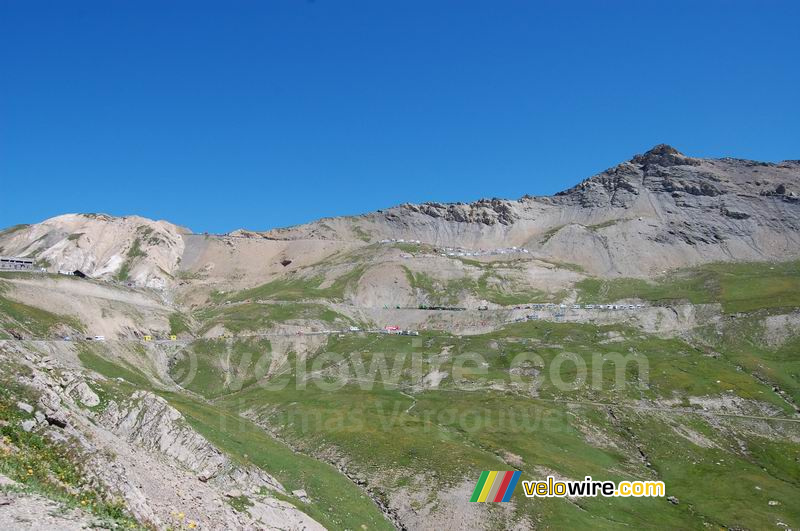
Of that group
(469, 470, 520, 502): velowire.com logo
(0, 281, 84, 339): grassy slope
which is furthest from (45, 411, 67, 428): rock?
(0, 281, 84, 339): grassy slope

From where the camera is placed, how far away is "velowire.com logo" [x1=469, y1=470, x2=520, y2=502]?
8381cm

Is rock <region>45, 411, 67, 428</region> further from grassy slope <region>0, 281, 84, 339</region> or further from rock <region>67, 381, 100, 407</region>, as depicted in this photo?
grassy slope <region>0, 281, 84, 339</region>

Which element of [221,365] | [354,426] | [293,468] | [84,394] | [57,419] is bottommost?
[293,468]

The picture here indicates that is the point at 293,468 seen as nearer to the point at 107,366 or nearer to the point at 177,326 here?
the point at 107,366

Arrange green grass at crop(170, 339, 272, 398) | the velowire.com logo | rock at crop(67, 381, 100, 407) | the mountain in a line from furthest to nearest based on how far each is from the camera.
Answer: green grass at crop(170, 339, 272, 398) → the velowire.com logo → rock at crop(67, 381, 100, 407) → the mountain

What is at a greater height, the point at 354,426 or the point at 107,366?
the point at 107,366

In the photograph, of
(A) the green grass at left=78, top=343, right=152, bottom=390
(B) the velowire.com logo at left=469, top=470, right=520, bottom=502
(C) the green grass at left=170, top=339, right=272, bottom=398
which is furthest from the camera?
(C) the green grass at left=170, top=339, right=272, bottom=398

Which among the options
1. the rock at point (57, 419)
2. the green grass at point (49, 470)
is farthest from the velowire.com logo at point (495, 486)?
the green grass at point (49, 470)

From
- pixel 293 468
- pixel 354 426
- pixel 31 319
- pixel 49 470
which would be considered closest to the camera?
pixel 49 470

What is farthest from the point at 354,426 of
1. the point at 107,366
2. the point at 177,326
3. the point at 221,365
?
the point at 177,326

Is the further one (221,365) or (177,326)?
(177,326)

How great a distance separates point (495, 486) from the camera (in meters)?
87.2

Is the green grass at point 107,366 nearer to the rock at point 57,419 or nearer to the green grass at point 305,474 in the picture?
the green grass at point 305,474

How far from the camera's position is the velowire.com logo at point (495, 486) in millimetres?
83812
